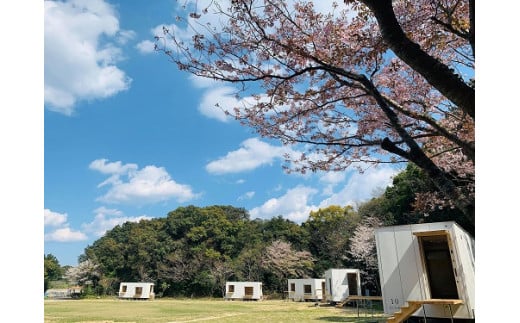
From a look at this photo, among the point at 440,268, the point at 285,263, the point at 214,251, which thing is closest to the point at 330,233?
the point at 285,263

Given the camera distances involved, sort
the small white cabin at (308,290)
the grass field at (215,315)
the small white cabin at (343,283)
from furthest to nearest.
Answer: the small white cabin at (308,290), the small white cabin at (343,283), the grass field at (215,315)

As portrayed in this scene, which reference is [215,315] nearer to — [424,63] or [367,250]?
[367,250]

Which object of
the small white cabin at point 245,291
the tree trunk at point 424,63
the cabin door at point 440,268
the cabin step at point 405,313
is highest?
the tree trunk at point 424,63

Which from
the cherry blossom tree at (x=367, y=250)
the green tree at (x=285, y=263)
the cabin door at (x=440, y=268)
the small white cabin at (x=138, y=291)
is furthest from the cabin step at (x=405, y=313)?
the small white cabin at (x=138, y=291)

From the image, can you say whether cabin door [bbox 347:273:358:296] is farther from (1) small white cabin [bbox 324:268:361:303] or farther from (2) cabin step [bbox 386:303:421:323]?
(2) cabin step [bbox 386:303:421:323]

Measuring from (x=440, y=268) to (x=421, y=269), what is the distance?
33.2 inches

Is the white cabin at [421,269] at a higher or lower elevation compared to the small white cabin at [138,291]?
higher

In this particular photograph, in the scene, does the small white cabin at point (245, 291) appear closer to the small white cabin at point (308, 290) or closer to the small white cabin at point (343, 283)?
the small white cabin at point (308, 290)

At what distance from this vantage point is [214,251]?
20.9 meters

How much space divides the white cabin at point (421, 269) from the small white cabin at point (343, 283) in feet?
23.2

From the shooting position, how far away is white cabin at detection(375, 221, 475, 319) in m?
4.80

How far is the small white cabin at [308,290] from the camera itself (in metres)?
15.3

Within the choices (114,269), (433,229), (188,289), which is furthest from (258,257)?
(433,229)
